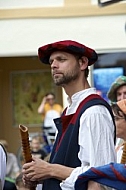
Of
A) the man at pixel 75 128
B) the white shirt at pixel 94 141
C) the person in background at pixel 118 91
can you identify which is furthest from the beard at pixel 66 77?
the person in background at pixel 118 91

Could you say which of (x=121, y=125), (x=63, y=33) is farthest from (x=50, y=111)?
(x=121, y=125)

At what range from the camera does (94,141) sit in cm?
319

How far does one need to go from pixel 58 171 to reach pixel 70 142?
17cm

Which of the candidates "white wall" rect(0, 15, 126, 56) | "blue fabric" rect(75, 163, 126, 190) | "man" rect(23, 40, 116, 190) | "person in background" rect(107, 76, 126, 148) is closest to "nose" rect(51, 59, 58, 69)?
"man" rect(23, 40, 116, 190)

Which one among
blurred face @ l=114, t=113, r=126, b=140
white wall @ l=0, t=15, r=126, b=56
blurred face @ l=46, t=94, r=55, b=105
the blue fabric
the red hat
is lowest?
blurred face @ l=46, t=94, r=55, b=105

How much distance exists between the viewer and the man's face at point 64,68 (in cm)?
344

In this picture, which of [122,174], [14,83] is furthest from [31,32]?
[122,174]

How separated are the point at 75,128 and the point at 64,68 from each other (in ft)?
1.17

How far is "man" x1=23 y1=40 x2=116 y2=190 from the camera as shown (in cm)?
320

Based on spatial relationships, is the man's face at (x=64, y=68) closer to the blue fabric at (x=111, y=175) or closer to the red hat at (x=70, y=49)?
the red hat at (x=70, y=49)

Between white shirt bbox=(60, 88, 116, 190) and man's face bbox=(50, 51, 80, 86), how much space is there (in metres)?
0.25

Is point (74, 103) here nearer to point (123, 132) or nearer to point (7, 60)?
point (123, 132)

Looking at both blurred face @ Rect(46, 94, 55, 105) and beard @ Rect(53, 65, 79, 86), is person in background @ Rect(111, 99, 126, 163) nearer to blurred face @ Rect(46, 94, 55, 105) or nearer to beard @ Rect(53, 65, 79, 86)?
beard @ Rect(53, 65, 79, 86)

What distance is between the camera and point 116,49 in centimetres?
1110
